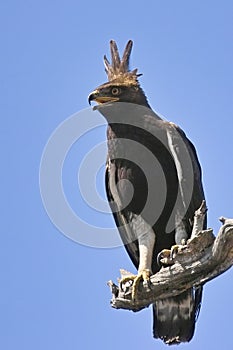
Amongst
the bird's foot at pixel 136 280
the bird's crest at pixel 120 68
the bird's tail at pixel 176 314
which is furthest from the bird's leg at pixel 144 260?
the bird's crest at pixel 120 68

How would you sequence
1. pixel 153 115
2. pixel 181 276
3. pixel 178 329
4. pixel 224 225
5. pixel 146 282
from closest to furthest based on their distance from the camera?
pixel 224 225
pixel 181 276
pixel 146 282
pixel 178 329
pixel 153 115

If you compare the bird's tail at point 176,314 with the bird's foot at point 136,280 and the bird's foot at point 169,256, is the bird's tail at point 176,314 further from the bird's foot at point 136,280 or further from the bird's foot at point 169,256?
the bird's foot at point 169,256

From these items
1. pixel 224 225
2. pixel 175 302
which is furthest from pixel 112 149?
pixel 224 225

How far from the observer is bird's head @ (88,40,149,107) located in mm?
11208

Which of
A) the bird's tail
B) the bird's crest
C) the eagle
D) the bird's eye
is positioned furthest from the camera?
the bird's crest

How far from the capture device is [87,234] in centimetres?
1079

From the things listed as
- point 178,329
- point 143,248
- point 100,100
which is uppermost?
point 100,100

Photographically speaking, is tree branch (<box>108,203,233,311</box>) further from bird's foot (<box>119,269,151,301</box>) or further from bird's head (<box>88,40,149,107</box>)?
bird's head (<box>88,40,149,107</box>)

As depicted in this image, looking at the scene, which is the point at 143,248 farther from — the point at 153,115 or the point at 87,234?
the point at 153,115

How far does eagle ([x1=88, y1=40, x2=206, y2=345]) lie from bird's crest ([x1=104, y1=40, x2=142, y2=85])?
0.74 ft

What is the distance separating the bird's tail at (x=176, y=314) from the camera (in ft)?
33.9

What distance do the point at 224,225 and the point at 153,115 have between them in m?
3.12

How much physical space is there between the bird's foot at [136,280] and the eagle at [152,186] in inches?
6.0

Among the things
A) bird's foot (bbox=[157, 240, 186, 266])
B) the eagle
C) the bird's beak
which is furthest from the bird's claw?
the bird's beak
